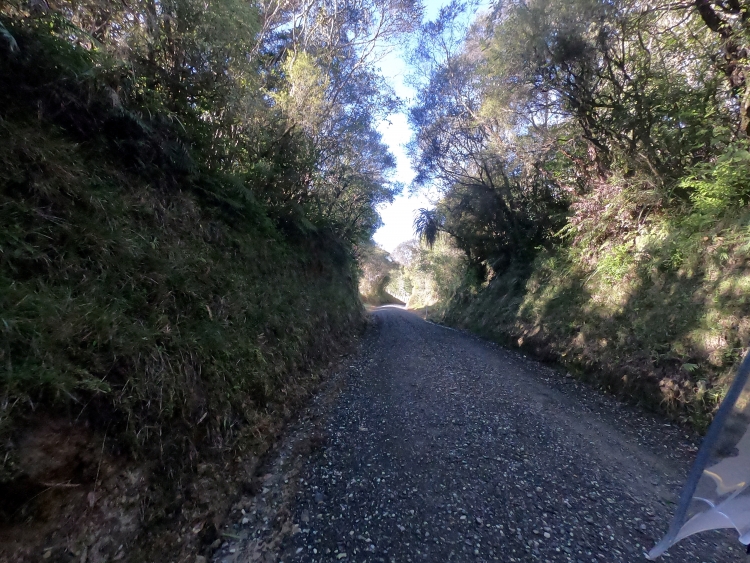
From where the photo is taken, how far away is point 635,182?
29.1 ft

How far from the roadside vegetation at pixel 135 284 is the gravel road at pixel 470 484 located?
60cm

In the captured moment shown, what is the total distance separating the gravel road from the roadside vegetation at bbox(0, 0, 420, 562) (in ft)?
1.97

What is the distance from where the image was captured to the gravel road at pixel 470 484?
311 cm

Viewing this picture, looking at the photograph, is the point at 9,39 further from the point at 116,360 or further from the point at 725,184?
the point at 725,184

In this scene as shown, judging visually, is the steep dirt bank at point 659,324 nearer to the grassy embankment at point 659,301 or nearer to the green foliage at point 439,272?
the grassy embankment at point 659,301

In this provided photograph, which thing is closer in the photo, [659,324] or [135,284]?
[135,284]

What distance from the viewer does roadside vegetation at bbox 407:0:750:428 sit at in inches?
239

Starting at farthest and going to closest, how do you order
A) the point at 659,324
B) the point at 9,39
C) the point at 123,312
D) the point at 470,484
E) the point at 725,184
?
the point at 659,324 < the point at 725,184 < the point at 470,484 < the point at 9,39 < the point at 123,312

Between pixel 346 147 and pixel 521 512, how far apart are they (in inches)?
489

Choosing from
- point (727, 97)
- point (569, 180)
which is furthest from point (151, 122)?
point (569, 180)

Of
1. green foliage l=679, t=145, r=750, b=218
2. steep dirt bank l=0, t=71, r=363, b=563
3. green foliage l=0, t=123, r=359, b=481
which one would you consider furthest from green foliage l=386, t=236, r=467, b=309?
steep dirt bank l=0, t=71, r=363, b=563

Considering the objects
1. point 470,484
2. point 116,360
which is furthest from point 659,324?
point 116,360

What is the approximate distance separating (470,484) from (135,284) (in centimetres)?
395

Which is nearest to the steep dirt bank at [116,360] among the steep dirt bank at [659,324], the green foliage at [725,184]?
the steep dirt bank at [659,324]
